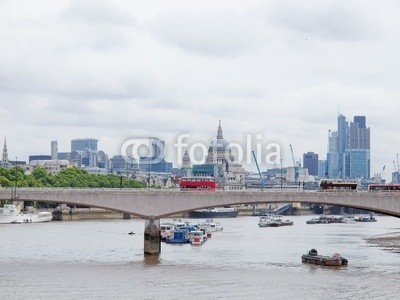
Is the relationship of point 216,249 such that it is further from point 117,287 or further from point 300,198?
point 117,287

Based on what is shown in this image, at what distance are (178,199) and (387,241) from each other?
122ft

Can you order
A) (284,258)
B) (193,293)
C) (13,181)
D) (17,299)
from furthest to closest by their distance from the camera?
(13,181) < (284,258) < (193,293) < (17,299)

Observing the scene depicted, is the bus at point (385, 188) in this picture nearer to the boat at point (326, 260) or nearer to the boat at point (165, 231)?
the boat at point (326, 260)

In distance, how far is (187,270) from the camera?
74.2 m

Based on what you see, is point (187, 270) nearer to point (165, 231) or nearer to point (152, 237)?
point (152, 237)

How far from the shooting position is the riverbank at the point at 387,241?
104250 millimetres

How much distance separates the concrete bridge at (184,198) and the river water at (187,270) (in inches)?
159

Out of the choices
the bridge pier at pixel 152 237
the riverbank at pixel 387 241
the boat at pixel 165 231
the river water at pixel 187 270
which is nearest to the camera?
the river water at pixel 187 270

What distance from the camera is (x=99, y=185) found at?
585 feet

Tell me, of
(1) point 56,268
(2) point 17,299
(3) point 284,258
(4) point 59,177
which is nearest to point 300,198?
(3) point 284,258

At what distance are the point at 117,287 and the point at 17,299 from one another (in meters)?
7.84

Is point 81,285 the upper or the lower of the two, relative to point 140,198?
lower

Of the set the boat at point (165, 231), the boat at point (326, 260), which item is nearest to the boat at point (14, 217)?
the boat at point (165, 231)

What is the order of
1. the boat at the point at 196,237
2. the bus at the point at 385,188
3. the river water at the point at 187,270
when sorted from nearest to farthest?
the river water at the point at 187,270 → the bus at the point at 385,188 → the boat at the point at 196,237
